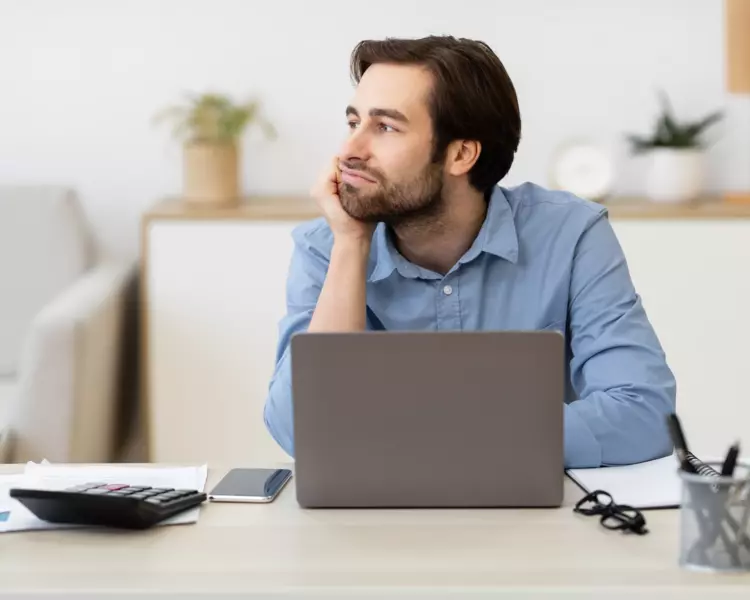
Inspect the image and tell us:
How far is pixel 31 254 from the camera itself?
→ 3.07 meters

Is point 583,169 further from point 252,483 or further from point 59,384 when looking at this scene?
point 252,483

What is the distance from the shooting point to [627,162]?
11.0 feet

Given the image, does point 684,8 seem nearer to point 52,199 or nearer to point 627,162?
point 627,162

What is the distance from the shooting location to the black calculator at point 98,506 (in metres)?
1.20

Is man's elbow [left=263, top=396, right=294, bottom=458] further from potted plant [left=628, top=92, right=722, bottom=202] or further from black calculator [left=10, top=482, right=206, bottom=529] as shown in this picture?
potted plant [left=628, top=92, right=722, bottom=202]

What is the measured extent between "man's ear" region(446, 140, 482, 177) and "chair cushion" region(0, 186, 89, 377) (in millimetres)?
1475

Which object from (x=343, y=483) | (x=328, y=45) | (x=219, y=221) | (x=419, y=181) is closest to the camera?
(x=343, y=483)

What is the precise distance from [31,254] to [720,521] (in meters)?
2.34

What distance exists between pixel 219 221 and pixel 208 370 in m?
0.38

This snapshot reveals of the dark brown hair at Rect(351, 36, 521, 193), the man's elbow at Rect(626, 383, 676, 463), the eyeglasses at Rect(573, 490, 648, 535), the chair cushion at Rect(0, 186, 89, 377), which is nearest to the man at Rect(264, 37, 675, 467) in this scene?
the dark brown hair at Rect(351, 36, 521, 193)

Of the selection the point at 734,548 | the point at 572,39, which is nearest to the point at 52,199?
the point at 572,39

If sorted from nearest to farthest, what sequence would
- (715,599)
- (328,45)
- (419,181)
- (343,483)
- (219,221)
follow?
1. (715,599)
2. (343,483)
3. (419,181)
4. (219,221)
5. (328,45)

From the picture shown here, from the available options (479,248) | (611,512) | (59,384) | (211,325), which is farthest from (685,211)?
(611,512)

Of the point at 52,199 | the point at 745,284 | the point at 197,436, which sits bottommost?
the point at 197,436
